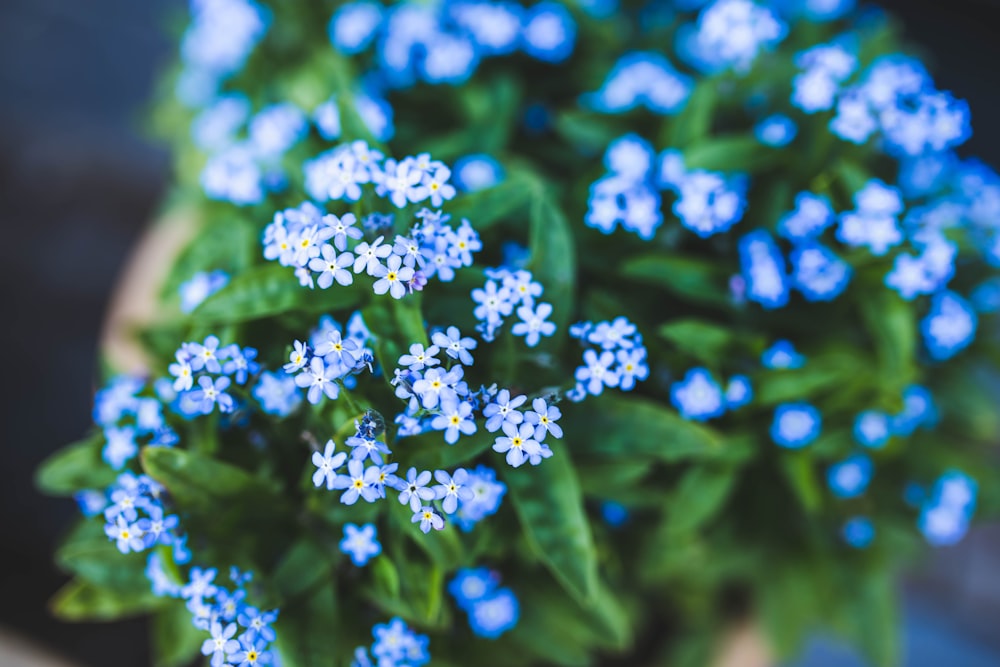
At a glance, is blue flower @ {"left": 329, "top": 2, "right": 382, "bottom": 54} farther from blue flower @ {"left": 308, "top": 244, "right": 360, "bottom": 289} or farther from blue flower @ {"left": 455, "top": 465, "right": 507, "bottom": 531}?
blue flower @ {"left": 455, "top": 465, "right": 507, "bottom": 531}

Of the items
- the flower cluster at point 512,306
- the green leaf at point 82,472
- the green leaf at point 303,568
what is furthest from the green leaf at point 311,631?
the flower cluster at point 512,306

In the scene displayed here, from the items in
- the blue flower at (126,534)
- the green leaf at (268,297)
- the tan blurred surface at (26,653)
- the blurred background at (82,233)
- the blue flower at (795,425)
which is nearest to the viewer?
the blue flower at (126,534)

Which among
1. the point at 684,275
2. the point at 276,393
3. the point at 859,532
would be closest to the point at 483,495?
the point at 276,393

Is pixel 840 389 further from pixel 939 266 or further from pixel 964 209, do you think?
pixel 964 209

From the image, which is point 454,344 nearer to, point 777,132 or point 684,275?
point 684,275

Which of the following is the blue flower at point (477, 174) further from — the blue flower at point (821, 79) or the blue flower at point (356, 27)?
the blue flower at point (821, 79)
